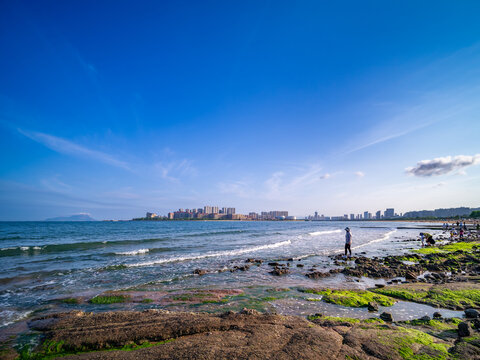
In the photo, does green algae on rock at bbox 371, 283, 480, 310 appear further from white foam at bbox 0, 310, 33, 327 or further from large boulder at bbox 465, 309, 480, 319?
white foam at bbox 0, 310, 33, 327

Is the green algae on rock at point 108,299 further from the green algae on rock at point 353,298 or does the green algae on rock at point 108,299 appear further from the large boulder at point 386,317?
the large boulder at point 386,317

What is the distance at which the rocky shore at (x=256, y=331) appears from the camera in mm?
5176

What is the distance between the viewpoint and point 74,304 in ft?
32.8

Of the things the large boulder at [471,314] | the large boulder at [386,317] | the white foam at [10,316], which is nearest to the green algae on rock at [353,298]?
the large boulder at [386,317]

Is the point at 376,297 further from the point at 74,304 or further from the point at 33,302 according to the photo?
the point at 33,302

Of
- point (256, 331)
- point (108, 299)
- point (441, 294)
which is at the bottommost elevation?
point (108, 299)

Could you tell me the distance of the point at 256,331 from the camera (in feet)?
20.1

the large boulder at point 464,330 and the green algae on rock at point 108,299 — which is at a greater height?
the large boulder at point 464,330

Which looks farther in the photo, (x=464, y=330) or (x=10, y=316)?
(x=10, y=316)

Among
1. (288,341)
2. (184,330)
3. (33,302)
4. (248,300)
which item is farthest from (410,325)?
(33,302)

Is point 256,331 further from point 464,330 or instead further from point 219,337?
point 464,330

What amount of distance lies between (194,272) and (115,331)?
363 inches

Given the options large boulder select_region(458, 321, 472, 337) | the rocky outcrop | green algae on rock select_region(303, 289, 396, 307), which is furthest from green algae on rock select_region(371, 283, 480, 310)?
the rocky outcrop

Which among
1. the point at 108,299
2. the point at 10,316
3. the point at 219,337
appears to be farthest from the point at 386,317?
the point at 10,316
